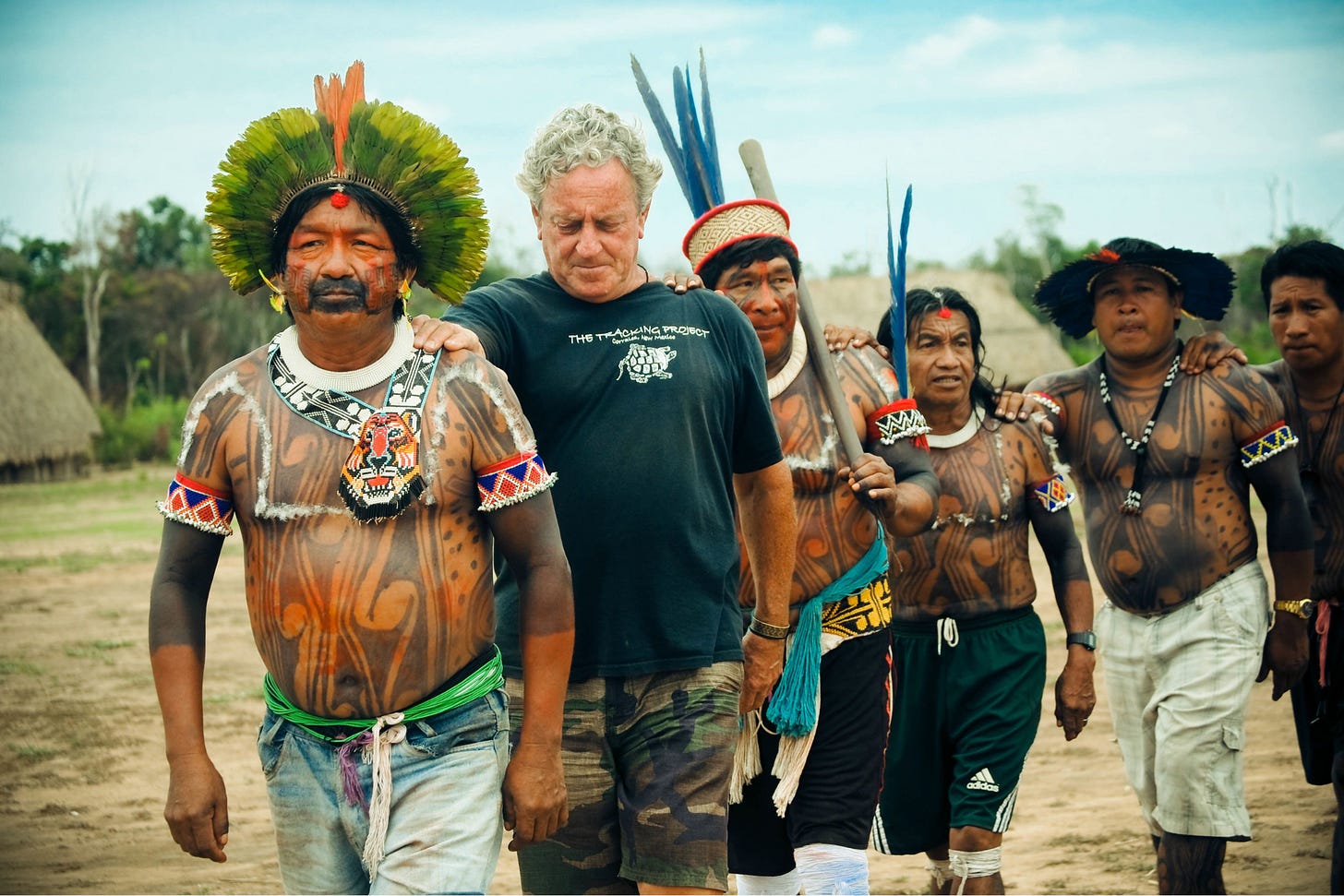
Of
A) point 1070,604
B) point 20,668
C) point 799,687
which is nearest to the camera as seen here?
point 799,687

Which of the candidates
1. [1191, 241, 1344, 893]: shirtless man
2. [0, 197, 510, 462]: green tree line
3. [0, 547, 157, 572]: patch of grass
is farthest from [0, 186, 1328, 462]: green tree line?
[1191, 241, 1344, 893]: shirtless man

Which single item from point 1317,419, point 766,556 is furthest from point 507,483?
point 1317,419

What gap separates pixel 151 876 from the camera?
643 centimetres

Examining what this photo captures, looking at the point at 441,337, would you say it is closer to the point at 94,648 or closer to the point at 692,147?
the point at 692,147

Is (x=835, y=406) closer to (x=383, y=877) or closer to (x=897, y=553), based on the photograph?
(x=897, y=553)

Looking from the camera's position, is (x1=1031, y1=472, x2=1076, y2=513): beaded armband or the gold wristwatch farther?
the gold wristwatch

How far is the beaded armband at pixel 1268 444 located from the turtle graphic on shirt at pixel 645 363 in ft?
9.66

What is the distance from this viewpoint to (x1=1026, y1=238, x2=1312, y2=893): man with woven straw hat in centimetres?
554

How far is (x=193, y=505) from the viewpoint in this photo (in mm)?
3096

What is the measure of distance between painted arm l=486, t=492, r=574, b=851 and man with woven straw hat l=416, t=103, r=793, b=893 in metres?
0.46

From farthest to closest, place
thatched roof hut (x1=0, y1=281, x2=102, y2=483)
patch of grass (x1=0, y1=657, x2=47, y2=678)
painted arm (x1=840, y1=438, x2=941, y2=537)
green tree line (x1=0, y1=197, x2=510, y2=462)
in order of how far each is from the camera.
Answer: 1. green tree line (x1=0, y1=197, x2=510, y2=462)
2. thatched roof hut (x1=0, y1=281, x2=102, y2=483)
3. patch of grass (x1=0, y1=657, x2=47, y2=678)
4. painted arm (x1=840, y1=438, x2=941, y2=537)

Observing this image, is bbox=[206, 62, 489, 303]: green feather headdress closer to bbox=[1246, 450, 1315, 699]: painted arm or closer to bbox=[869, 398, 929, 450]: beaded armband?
bbox=[869, 398, 929, 450]: beaded armband

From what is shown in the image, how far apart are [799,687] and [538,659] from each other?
154 centimetres

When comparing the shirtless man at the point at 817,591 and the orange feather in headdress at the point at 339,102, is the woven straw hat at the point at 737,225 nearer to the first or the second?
the shirtless man at the point at 817,591
